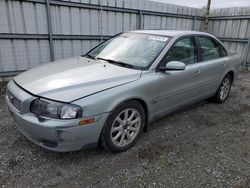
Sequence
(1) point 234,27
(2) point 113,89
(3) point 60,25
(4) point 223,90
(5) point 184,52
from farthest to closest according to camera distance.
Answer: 1. (1) point 234,27
2. (3) point 60,25
3. (4) point 223,90
4. (5) point 184,52
5. (2) point 113,89

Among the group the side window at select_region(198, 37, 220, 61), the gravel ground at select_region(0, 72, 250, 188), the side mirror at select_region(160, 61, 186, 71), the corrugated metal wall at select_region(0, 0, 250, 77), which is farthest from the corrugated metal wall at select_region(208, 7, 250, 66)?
the side mirror at select_region(160, 61, 186, 71)

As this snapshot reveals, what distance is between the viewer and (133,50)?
3201 mm

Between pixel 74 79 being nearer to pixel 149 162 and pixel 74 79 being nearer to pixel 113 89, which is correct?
pixel 113 89

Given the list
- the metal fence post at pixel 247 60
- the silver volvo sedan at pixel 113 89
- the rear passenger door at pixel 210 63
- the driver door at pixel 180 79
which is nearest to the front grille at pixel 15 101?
the silver volvo sedan at pixel 113 89

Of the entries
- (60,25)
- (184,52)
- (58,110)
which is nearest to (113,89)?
(58,110)

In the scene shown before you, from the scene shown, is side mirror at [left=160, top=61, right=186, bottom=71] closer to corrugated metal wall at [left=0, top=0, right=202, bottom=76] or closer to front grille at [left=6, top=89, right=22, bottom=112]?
front grille at [left=6, top=89, right=22, bottom=112]

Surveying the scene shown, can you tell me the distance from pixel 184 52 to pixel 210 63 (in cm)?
78

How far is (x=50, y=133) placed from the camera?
2113 mm

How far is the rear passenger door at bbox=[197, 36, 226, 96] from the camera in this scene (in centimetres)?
378

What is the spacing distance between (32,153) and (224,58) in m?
3.97

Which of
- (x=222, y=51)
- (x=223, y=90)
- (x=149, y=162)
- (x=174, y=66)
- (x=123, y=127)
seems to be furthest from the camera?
(x=223, y=90)

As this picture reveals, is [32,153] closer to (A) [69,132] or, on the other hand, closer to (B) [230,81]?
(A) [69,132]

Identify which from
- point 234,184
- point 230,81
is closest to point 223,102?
point 230,81

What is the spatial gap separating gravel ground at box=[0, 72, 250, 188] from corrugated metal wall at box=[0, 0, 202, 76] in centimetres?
264
